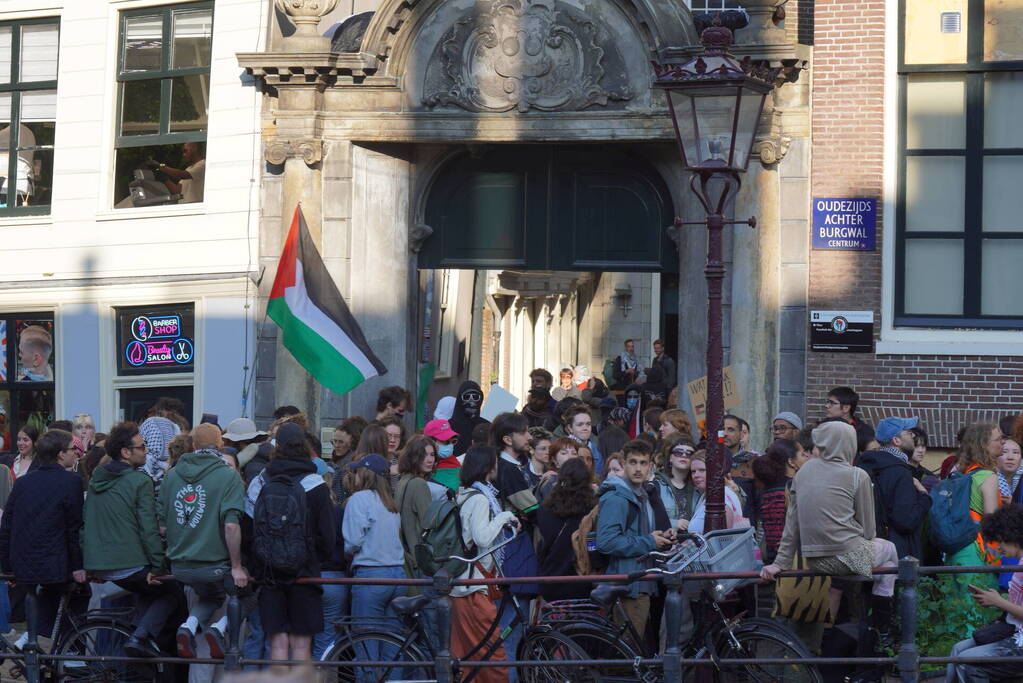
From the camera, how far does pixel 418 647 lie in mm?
10625

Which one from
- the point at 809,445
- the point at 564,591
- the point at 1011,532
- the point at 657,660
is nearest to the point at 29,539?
the point at 564,591

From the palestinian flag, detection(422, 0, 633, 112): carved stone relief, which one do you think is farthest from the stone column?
detection(422, 0, 633, 112): carved stone relief

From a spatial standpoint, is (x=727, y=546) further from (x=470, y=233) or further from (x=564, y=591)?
(x=470, y=233)

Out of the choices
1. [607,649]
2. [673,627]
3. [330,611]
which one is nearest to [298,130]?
[330,611]

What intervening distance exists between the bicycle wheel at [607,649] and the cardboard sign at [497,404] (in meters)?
5.59

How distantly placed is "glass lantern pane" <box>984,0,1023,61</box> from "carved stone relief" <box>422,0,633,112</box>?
365 centimetres

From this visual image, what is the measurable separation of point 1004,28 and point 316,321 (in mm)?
7469

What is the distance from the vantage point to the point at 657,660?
9.49 meters

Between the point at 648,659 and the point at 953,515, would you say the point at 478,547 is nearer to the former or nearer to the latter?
the point at 648,659

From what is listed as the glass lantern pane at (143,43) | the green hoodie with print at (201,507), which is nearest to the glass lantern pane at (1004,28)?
the glass lantern pane at (143,43)

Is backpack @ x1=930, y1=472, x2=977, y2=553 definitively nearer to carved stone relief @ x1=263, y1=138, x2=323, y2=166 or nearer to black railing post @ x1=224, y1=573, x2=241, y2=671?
black railing post @ x1=224, y1=573, x2=241, y2=671

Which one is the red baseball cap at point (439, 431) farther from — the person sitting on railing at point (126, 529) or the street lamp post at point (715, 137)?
the street lamp post at point (715, 137)

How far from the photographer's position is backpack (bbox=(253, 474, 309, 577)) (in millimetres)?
10445

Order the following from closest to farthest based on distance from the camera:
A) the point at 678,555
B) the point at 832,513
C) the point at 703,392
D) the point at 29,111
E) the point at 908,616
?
the point at 908,616, the point at 832,513, the point at 678,555, the point at 703,392, the point at 29,111
